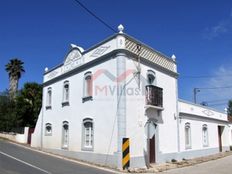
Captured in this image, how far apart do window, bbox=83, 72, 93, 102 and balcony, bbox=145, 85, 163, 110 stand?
3.61 metres

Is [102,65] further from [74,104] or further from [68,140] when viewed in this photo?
[68,140]

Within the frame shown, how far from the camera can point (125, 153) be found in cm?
1418

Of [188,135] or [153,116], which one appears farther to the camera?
[188,135]

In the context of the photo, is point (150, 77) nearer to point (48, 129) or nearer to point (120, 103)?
point (120, 103)

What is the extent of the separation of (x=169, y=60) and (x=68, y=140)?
9329 millimetres

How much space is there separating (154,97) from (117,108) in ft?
9.83

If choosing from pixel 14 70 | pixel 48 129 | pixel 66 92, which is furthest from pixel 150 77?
pixel 14 70

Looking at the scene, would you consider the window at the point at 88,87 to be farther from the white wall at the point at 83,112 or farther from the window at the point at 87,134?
the window at the point at 87,134

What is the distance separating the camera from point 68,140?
18.8 meters

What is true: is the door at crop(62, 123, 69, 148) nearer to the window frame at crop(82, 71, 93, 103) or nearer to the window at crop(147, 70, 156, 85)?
the window frame at crop(82, 71, 93, 103)

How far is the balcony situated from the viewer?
53.8 ft

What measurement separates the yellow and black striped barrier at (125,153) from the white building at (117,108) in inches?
9.1

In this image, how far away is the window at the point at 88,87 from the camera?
1726 centimetres

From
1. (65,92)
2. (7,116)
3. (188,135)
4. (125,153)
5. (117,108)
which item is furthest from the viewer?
(7,116)
